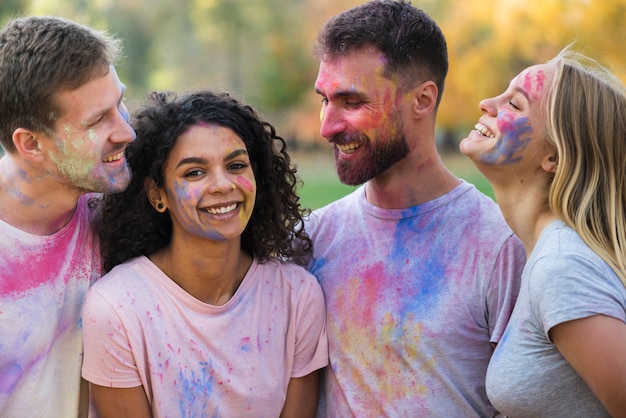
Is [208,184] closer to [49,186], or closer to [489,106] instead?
[49,186]

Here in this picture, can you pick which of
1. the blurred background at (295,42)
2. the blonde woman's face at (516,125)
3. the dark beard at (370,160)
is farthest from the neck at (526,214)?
the blurred background at (295,42)

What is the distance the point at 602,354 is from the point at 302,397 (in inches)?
55.1

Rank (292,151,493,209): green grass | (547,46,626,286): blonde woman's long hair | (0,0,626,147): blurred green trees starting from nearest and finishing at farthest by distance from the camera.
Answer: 1. (547,46,626,286): blonde woman's long hair
2. (0,0,626,147): blurred green trees
3. (292,151,493,209): green grass

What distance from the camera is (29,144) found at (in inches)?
131

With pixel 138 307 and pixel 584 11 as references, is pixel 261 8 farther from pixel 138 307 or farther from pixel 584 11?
pixel 138 307

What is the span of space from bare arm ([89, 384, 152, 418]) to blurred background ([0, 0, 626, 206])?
18.8 meters

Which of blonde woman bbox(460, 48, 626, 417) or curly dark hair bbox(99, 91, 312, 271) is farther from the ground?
curly dark hair bbox(99, 91, 312, 271)

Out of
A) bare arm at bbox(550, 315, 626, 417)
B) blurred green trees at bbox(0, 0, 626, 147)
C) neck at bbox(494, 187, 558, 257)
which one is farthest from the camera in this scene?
blurred green trees at bbox(0, 0, 626, 147)

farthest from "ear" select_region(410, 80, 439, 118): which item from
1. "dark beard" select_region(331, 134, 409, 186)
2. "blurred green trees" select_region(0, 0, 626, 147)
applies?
"blurred green trees" select_region(0, 0, 626, 147)

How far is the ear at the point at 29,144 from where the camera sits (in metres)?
3.30

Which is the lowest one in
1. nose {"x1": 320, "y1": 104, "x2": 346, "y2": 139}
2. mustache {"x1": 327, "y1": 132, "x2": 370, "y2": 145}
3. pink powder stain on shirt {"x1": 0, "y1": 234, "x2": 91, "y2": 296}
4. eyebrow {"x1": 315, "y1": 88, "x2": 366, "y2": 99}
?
pink powder stain on shirt {"x1": 0, "y1": 234, "x2": 91, "y2": 296}

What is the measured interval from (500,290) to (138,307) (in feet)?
4.86

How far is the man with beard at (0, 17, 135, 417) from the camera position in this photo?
3.20 metres

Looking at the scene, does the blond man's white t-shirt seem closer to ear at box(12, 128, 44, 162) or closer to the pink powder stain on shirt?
the pink powder stain on shirt
